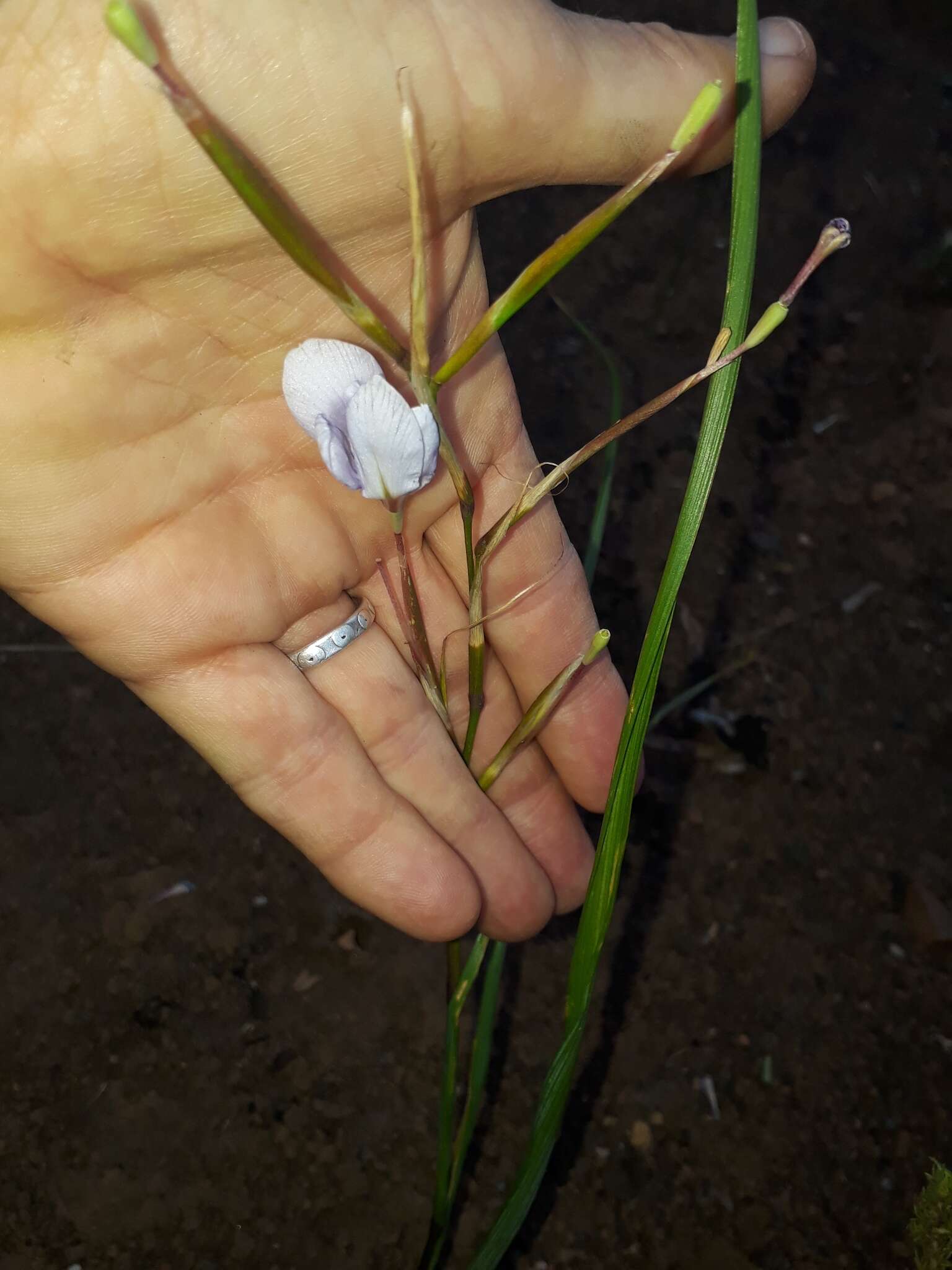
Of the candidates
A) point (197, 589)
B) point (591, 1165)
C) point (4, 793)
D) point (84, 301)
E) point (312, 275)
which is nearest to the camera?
point (312, 275)

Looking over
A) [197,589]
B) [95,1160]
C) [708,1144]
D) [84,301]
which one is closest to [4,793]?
[95,1160]

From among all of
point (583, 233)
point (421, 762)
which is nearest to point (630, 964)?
point (421, 762)

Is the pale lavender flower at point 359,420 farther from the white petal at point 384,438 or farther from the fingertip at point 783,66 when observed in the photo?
the fingertip at point 783,66

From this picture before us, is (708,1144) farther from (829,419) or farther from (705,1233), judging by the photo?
(829,419)

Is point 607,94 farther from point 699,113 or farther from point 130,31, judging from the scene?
point 130,31

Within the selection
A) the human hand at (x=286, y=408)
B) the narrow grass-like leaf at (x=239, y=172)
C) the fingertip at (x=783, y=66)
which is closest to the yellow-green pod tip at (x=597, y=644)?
the human hand at (x=286, y=408)

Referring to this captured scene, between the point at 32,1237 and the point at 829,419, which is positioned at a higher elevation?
the point at 32,1237
